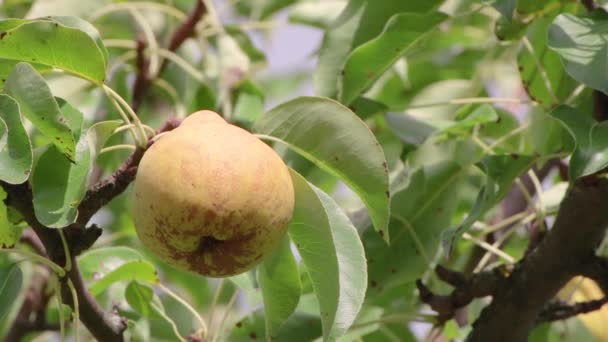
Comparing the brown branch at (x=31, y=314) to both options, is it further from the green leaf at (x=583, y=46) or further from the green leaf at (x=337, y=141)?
the green leaf at (x=583, y=46)

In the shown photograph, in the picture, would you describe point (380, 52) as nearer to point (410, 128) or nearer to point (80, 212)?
point (410, 128)

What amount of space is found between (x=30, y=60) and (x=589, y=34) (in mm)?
706

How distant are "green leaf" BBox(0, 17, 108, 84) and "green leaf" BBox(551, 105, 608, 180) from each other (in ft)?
1.90

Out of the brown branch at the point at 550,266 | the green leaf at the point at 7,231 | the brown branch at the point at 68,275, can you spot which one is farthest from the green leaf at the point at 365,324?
the green leaf at the point at 7,231

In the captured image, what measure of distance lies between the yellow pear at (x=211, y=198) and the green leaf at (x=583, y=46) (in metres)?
0.42

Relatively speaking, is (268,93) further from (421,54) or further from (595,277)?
(595,277)

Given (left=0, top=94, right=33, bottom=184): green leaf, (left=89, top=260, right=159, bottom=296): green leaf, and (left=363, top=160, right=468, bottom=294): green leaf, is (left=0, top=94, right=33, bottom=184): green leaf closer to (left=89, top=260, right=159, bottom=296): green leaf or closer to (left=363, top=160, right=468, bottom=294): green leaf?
(left=89, top=260, right=159, bottom=296): green leaf

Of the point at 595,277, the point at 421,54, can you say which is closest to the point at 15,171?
the point at 595,277

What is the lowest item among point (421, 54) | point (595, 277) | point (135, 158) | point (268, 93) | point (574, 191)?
point (268, 93)

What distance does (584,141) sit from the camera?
1.41 metres

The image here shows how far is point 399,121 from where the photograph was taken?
5.91 ft

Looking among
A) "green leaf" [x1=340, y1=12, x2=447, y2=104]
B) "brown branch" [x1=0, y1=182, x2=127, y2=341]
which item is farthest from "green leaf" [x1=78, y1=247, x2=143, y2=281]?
"green leaf" [x1=340, y1=12, x2=447, y2=104]

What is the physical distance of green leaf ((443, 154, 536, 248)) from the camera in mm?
1541

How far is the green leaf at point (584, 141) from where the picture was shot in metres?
1.36
